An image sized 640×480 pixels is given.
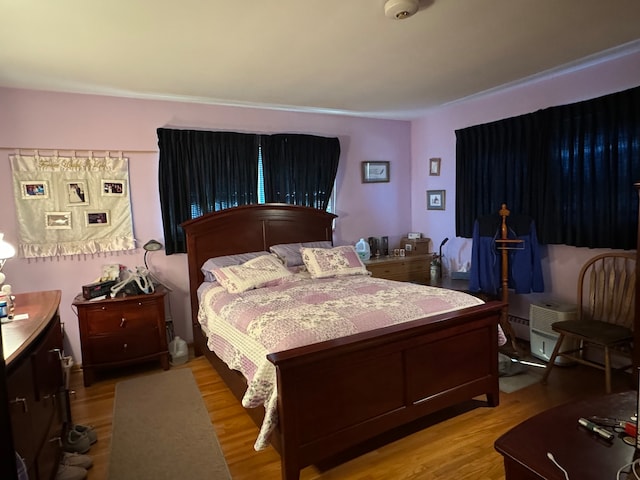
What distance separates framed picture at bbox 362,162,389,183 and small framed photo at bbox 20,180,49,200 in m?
3.13

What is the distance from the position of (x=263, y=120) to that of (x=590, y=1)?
2840 mm

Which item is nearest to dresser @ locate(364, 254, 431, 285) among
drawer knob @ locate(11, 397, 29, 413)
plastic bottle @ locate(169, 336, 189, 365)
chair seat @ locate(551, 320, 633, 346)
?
chair seat @ locate(551, 320, 633, 346)

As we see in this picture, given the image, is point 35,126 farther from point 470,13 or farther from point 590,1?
point 590,1

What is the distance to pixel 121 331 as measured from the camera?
3.20 metres

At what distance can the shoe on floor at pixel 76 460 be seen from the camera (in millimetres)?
2086

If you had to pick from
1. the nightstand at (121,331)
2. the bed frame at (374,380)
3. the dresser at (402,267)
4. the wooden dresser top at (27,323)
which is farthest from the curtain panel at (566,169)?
the wooden dresser top at (27,323)

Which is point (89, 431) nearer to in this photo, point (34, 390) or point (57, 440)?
point (57, 440)

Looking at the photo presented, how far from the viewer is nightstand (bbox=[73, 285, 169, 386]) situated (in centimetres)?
311

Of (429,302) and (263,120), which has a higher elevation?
(263,120)

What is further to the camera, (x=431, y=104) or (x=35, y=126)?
(x=431, y=104)

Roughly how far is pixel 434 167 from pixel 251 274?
2620mm

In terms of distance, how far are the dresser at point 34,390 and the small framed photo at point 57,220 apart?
1.21 m

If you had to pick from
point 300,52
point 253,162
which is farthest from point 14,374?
point 253,162

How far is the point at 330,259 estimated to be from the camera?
3.56 metres
